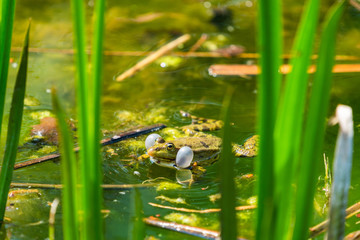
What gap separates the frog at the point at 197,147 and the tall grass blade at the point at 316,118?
1.39m

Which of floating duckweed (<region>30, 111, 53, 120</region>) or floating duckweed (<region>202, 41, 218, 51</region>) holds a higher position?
floating duckweed (<region>202, 41, 218, 51</region>)

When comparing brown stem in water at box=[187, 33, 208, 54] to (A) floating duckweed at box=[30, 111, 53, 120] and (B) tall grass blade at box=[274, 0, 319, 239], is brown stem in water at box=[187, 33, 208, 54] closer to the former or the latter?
(A) floating duckweed at box=[30, 111, 53, 120]

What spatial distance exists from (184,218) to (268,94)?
1.27 m

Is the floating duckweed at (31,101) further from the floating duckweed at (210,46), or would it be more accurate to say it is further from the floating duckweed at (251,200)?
the floating duckweed at (251,200)

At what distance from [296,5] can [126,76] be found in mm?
2400

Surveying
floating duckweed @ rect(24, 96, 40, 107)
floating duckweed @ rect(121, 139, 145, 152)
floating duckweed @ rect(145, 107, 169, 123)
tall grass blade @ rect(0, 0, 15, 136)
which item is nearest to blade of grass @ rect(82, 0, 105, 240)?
tall grass blade @ rect(0, 0, 15, 136)

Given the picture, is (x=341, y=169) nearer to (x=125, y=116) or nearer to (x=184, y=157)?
(x=184, y=157)

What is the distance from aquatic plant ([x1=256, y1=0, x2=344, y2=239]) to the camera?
1253 mm

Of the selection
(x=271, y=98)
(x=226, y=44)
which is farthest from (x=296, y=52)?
(x=226, y=44)

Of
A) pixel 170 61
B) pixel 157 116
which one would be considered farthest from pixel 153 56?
pixel 157 116

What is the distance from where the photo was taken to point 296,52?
128 cm

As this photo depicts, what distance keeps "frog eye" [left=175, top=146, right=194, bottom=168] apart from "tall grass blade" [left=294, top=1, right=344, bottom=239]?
5.00ft

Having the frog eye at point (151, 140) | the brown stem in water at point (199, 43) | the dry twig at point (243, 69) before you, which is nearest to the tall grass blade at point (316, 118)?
the frog eye at point (151, 140)

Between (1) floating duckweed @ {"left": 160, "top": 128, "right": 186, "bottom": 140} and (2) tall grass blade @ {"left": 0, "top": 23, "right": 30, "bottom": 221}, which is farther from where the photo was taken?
(1) floating duckweed @ {"left": 160, "top": 128, "right": 186, "bottom": 140}
